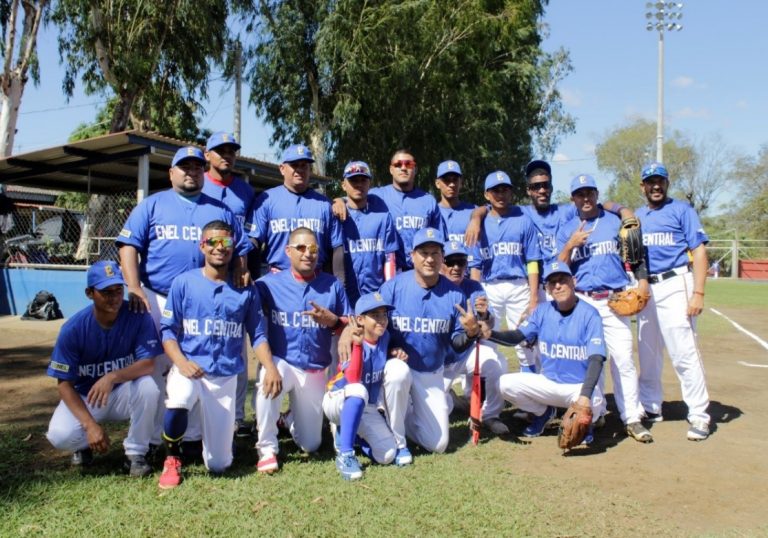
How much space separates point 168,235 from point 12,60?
13924 mm

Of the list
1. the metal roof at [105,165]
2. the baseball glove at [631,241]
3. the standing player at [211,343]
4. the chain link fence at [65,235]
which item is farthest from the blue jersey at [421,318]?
the chain link fence at [65,235]

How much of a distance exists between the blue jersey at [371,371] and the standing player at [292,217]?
2.63ft

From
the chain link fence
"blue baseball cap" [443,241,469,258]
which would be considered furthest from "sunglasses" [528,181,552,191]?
the chain link fence

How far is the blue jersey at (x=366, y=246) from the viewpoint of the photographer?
5.38 meters

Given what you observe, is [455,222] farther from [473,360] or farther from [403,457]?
[403,457]

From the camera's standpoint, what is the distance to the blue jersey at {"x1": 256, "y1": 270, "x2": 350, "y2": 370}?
4645 millimetres

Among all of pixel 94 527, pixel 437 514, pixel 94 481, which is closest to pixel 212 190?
pixel 94 481

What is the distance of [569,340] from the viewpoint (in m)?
4.99

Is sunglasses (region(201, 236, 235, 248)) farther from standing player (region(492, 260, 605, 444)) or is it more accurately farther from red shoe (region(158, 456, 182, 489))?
standing player (region(492, 260, 605, 444))

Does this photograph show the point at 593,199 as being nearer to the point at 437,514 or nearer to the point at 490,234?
the point at 490,234

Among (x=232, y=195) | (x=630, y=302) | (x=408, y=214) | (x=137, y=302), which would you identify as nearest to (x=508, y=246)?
(x=408, y=214)

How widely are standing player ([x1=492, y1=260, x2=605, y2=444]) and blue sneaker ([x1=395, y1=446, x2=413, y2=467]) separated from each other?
1.12m

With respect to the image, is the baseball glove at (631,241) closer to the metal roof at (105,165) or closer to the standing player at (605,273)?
the standing player at (605,273)

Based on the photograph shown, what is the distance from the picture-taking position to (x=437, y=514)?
3.52 meters
